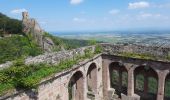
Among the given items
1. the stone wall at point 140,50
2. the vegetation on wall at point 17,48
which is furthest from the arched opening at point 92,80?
the vegetation on wall at point 17,48

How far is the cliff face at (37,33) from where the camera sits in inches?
1293

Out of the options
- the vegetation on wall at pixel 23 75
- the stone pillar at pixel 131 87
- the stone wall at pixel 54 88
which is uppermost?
the vegetation on wall at pixel 23 75

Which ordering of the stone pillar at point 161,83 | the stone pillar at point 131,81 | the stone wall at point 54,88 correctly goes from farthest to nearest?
1. the stone pillar at point 131,81
2. the stone pillar at point 161,83
3. the stone wall at point 54,88

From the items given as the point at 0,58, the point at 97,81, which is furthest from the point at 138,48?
the point at 0,58

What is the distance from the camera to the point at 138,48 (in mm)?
21438

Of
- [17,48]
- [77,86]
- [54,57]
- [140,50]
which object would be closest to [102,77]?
[77,86]

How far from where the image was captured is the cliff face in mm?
32844

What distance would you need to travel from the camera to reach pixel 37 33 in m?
33.6

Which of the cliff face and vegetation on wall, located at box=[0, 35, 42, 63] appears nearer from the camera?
vegetation on wall, located at box=[0, 35, 42, 63]

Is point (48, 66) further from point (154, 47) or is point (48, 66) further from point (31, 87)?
point (154, 47)

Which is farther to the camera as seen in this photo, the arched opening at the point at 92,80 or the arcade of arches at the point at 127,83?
the arched opening at the point at 92,80

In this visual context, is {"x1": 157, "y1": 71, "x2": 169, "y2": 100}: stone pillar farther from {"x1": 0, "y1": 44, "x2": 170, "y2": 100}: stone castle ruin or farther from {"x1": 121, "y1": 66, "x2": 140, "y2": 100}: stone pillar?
{"x1": 121, "y1": 66, "x2": 140, "y2": 100}: stone pillar

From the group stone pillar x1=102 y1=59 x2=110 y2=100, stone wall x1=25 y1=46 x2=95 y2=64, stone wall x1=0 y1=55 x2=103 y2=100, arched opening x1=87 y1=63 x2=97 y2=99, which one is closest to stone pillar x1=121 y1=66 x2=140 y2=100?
stone pillar x1=102 y1=59 x2=110 y2=100

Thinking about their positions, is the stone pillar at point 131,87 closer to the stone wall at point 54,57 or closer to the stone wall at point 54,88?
the stone wall at point 54,88
